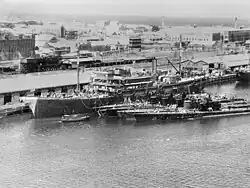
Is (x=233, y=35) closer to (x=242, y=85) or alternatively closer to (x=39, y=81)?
(x=242, y=85)

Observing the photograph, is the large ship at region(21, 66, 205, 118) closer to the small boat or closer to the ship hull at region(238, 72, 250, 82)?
the small boat

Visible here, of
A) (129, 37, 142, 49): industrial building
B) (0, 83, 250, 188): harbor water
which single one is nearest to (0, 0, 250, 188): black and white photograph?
(0, 83, 250, 188): harbor water

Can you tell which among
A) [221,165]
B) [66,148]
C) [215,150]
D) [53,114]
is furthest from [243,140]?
[53,114]

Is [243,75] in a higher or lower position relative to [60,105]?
higher

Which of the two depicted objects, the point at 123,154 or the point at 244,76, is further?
the point at 244,76

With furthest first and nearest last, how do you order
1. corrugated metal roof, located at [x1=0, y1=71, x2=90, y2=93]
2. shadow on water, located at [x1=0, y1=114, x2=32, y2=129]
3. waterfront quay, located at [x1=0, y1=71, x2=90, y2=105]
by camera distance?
1. corrugated metal roof, located at [x1=0, y1=71, x2=90, y2=93]
2. waterfront quay, located at [x1=0, y1=71, x2=90, y2=105]
3. shadow on water, located at [x1=0, y1=114, x2=32, y2=129]

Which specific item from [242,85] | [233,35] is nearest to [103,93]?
[242,85]
